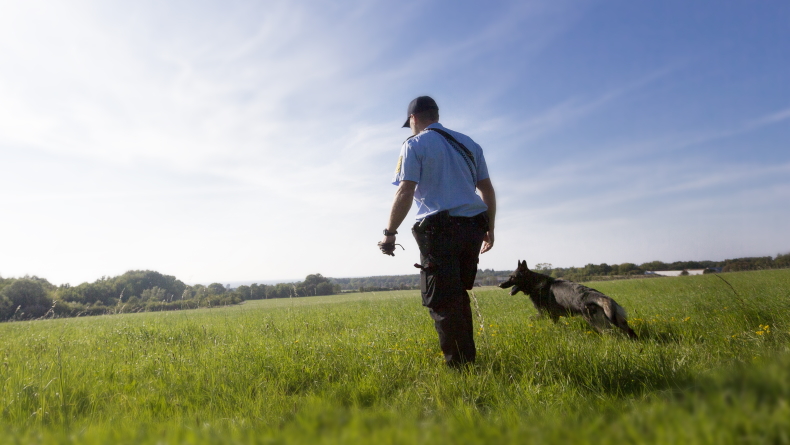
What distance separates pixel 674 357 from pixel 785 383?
13.4 ft

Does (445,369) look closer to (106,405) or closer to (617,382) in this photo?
(617,382)

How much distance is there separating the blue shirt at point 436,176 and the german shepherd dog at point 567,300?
300cm

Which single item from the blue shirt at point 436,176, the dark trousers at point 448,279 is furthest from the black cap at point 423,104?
the dark trousers at point 448,279

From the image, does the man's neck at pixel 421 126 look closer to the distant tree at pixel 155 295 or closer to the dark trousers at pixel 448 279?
the dark trousers at pixel 448 279

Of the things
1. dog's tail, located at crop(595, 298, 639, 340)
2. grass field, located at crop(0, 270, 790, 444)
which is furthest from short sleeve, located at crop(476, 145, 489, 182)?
dog's tail, located at crop(595, 298, 639, 340)

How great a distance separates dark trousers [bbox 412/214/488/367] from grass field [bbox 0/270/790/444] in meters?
0.30

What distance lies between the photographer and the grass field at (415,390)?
2.45ft

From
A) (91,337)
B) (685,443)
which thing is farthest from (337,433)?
(91,337)

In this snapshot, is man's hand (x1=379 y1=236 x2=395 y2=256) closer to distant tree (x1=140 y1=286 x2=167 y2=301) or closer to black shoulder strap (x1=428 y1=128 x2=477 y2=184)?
black shoulder strap (x1=428 y1=128 x2=477 y2=184)

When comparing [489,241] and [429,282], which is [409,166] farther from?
[489,241]

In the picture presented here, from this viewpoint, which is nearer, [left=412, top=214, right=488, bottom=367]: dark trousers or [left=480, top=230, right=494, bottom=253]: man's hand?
[left=412, top=214, right=488, bottom=367]: dark trousers

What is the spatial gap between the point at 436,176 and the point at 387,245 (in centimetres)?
91

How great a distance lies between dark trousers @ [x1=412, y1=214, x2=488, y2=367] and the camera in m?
3.85

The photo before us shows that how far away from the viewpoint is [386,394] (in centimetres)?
347
